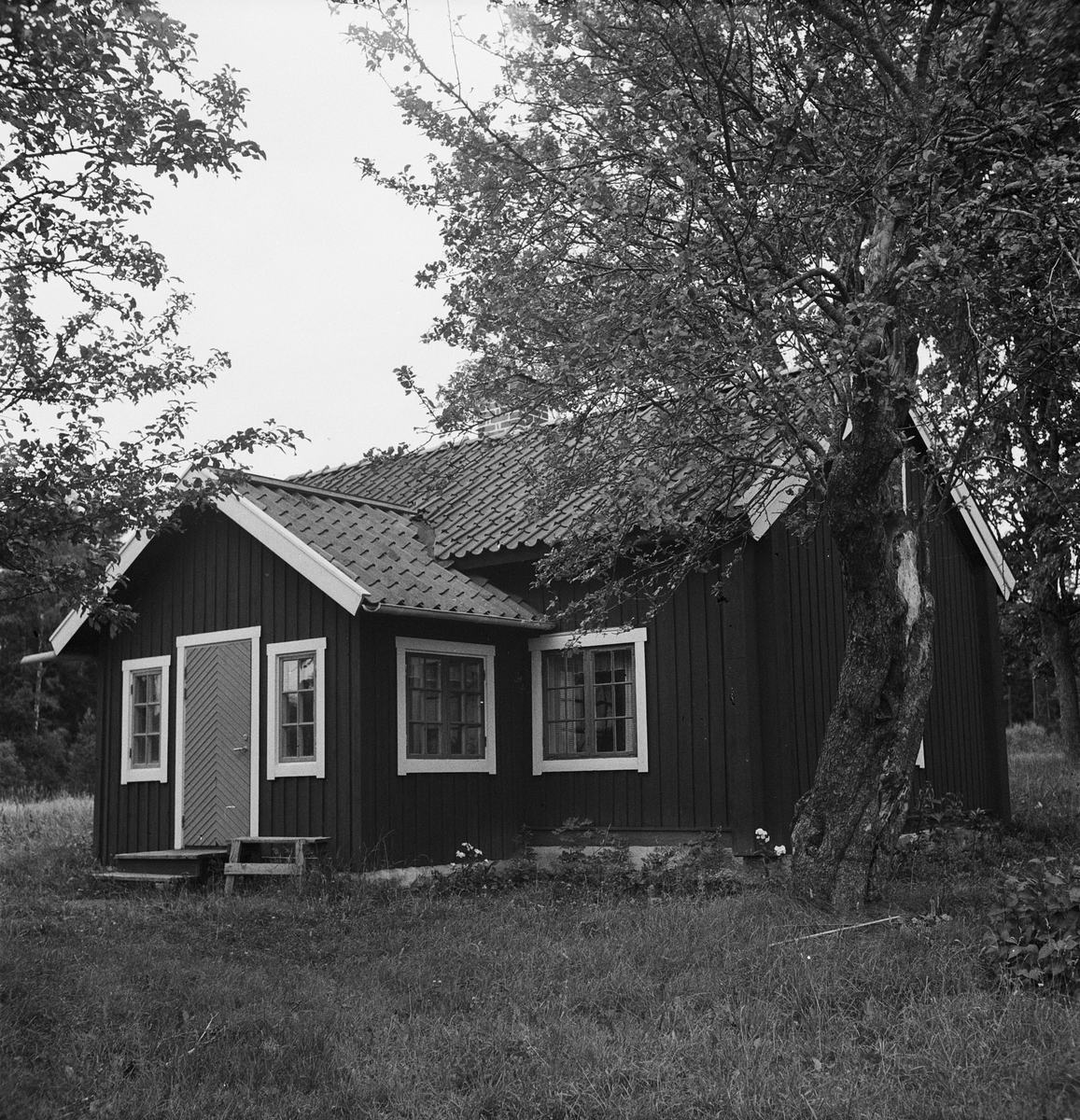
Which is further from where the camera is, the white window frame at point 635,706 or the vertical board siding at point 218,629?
the white window frame at point 635,706

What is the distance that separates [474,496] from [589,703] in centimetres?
346

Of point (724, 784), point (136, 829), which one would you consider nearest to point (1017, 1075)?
point (724, 784)

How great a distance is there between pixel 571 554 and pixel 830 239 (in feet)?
11.6

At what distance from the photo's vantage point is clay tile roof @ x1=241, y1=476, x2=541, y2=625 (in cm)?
1313

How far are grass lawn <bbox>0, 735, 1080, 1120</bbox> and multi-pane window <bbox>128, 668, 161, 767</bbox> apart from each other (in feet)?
15.5

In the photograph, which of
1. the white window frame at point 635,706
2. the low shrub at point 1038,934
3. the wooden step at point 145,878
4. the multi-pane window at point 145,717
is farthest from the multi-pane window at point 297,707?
the low shrub at point 1038,934

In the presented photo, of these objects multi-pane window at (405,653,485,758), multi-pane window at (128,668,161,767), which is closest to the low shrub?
multi-pane window at (405,653,485,758)

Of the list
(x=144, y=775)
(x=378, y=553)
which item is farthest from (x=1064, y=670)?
(x=144, y=775)

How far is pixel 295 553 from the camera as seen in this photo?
1303 centimetres

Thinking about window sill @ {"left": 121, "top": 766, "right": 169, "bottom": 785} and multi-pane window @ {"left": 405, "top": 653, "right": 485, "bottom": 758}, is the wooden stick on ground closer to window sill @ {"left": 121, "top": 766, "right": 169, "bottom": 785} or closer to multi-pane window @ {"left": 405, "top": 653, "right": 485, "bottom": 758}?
multi-pane window @ {"left": 405, "top": 653, "right": 485, "bottom": 758}

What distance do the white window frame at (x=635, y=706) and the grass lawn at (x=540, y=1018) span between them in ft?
11.5

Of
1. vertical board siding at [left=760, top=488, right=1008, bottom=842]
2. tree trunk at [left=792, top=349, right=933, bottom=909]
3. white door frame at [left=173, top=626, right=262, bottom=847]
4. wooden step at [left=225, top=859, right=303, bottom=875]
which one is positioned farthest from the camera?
white door frame at [left=173, top=626, right=262, bottom=847]

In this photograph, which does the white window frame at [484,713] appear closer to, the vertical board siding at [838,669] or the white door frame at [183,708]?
the white door frame at [183,708]

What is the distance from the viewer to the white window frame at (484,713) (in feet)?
43.2
